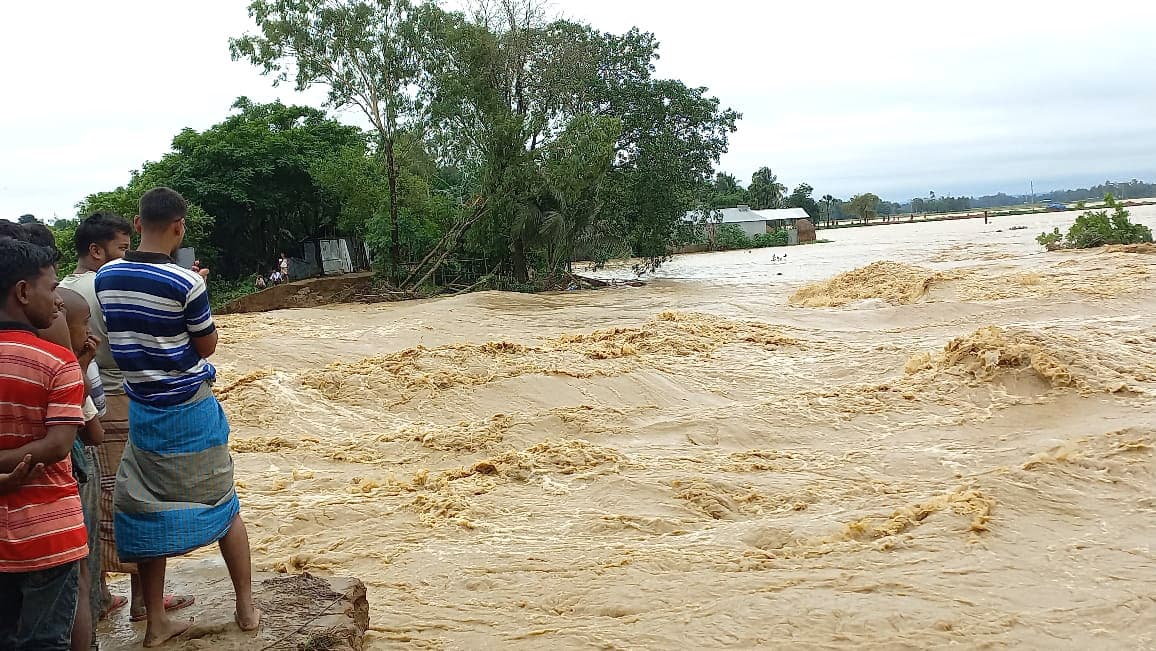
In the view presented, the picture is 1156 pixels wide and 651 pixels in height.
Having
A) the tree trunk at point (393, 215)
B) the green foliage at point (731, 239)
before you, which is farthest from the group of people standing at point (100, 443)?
the green foliage at point (731, 239)

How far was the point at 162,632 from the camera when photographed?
3.08m

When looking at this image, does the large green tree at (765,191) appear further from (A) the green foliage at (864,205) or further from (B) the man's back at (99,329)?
(B) the man's back at (99,329)

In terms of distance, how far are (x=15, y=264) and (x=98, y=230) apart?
3.39ft

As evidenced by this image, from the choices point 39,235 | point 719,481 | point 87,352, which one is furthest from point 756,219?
point 87,352

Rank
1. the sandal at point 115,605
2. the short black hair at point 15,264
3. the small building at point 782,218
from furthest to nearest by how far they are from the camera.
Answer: the small building at point 782,218 → the sandal at point 115,605 → the short black hair at point 15,264

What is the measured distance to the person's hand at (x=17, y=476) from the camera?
7.93 feet

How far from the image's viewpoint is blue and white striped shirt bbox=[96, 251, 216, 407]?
2979 mm

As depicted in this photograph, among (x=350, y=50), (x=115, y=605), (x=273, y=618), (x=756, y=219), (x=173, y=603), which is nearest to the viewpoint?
(x=273, y=618)

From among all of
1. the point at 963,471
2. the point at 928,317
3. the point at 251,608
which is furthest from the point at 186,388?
the point at 928,317

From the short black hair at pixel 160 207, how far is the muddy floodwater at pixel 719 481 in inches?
72.5

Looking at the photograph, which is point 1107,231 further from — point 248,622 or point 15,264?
point 15,264

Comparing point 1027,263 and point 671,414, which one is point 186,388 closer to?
point 671,414

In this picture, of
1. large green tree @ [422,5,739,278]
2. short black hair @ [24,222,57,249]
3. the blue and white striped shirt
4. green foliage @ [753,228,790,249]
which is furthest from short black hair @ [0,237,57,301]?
green foliage @ [753,228,790,249]

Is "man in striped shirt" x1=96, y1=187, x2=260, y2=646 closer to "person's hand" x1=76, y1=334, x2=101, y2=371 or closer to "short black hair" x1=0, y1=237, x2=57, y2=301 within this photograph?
"person's hand" x1=76, y1=334, x2=101, y2=371
